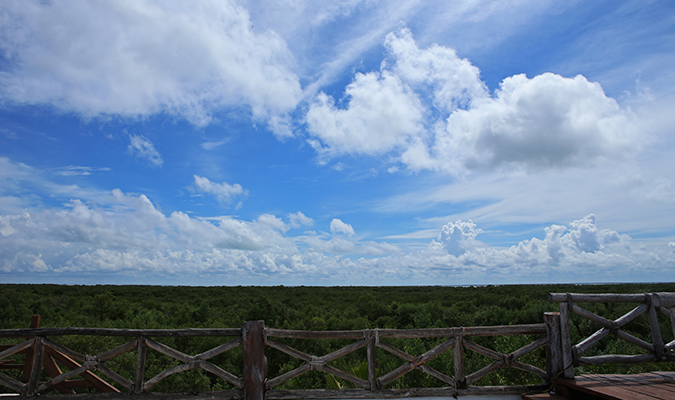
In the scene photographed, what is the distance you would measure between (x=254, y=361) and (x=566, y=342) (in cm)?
467

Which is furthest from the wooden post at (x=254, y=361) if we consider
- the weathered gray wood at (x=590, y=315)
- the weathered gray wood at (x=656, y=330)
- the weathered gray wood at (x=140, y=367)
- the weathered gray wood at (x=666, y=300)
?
the weathered gray wood at (x=666, y=300)

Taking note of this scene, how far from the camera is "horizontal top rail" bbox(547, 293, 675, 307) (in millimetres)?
5750

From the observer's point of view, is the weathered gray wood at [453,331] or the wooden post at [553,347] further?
the wooden post at [553,347]

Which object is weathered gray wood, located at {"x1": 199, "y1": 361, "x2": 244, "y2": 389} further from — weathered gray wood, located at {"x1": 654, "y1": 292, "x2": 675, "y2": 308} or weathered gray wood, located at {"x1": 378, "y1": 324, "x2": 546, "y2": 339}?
weathered gray wood, located at {"x1": 654, "y1": 292, "x2": 675, "y2": 308}

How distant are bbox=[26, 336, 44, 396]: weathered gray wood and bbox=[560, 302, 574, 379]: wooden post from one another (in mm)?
7897

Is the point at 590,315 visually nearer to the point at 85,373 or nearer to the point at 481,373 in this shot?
the point at 481,373

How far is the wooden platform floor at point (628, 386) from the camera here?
187 inches

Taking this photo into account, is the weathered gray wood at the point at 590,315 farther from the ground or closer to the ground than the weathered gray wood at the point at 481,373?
farther from the ground

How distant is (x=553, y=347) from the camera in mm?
5773

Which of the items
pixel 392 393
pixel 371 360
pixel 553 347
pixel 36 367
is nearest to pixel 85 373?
pixel 36 367

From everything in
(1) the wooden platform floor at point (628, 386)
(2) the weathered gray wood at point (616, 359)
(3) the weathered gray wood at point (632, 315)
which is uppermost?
(3) the weathered gray wood at point (632, 315)

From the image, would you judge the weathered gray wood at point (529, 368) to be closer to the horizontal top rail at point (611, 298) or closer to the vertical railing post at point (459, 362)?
the vertical railing post at point (459, 362)

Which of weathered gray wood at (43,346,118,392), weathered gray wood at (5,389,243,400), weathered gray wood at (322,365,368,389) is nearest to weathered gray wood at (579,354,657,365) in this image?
weathered gray wood at (322,365,368,389)

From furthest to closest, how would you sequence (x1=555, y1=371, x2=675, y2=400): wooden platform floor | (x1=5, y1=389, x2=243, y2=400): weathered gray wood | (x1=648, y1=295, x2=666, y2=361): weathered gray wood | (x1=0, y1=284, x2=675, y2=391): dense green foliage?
(x1=0, y1=284, x2=675, y2=391): dense green foliage < (x1=648, y1=295, x2=666, y2=361): weathered gray wood < (x1=5, y1=389, x2=243, y2=400): weathered gray wood < (x1=555, y1=371, x2=675, y2=400): wooden platform floor
